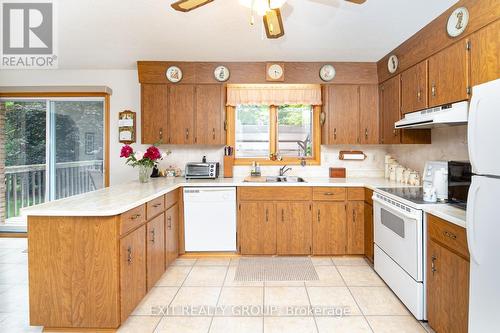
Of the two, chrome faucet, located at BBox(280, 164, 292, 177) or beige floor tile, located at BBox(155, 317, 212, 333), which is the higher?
chrome faucet, located at BBox(280, 164, 292, 177)

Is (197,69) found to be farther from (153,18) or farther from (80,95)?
(80,95)

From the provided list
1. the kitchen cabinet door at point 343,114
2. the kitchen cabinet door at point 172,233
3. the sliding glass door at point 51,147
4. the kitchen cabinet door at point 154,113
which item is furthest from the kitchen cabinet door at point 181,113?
the kitchen cabinet door at point 343,114

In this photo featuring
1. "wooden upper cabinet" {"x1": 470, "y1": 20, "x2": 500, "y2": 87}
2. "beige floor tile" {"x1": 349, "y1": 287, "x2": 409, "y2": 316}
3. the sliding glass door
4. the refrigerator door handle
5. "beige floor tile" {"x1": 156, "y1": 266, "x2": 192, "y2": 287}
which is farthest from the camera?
the sliding glass door

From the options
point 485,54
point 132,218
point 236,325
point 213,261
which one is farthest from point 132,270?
point 485,54

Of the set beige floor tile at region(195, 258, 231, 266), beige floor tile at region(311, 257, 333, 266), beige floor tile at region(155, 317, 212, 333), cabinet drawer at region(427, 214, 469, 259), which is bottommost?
beige floor tile at region(155, 317, 212, 333)

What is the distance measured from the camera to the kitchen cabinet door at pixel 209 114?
12.3 feet

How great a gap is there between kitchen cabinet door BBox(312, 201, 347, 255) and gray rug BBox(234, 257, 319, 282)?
0.82ft

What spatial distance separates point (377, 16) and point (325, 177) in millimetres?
2047

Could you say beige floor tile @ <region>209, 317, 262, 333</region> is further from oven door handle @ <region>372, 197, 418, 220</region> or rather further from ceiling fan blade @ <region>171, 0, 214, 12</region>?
ceiling fan blade @ <region>171, 0, 214, 12</region>

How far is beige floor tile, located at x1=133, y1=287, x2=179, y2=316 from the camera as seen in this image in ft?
7.64

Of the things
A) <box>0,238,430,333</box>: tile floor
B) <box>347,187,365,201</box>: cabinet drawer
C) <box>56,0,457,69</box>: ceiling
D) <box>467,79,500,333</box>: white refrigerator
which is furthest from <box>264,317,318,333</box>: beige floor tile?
<box>56,0,457,69</box>: ceiling

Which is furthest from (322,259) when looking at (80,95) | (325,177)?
(80,95)

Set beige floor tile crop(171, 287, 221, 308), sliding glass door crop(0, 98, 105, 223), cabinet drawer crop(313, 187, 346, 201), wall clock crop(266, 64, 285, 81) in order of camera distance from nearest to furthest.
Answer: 1. beige floor tile crop(171, 287, 221, 308)
2. cabinet drawer crop(313, 187, 346, 201)
3. wall clock crop(266, 64, 285, 81)
4. sliding glass door crop(0, 98, 105, 223)

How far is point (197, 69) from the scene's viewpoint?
12.3ft
